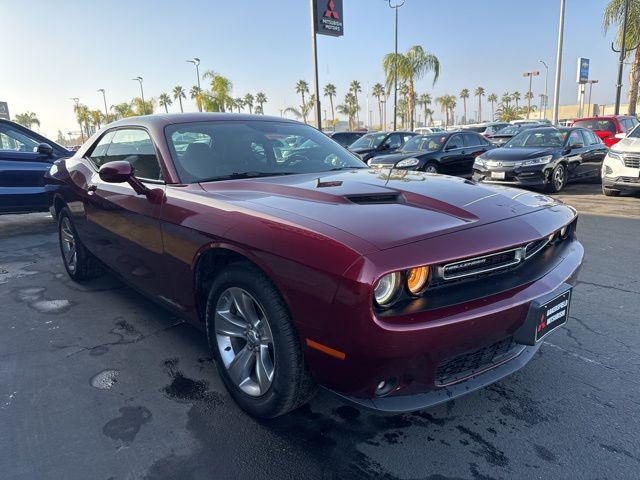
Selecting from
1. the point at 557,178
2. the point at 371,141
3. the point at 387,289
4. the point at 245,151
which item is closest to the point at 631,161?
the point at 557,178

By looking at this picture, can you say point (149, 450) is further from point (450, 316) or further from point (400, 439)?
point (450, 316)

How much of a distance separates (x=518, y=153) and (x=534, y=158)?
0.36 meters

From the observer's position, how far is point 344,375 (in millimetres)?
1794

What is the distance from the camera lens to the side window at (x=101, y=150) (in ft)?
12.7

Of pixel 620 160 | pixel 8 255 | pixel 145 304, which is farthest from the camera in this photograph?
pixel 620 160

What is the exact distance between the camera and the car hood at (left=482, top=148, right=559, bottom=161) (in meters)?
9.22

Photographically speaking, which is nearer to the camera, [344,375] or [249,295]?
[344,375]

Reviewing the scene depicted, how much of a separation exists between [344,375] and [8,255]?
5.57m

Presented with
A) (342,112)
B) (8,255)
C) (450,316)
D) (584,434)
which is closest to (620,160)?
(584,434)

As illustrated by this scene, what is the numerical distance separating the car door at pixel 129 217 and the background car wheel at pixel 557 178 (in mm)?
8255

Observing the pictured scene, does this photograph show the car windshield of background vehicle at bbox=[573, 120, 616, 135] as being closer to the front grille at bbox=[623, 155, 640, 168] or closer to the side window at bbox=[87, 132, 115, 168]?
the front grille at bbox=[623, 155, 640, 168]

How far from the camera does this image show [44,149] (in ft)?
21.3

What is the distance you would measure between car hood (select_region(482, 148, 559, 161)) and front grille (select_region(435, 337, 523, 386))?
8.06 m

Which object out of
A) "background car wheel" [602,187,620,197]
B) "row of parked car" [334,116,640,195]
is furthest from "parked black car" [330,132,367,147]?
"background car wheel" [602,187,620,197]
